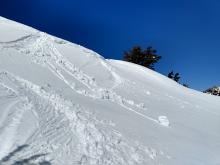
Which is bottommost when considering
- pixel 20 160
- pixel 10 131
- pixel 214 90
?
pixel 20 160

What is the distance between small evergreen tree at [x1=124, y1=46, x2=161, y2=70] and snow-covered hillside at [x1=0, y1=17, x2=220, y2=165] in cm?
2494

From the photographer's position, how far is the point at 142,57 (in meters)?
39.1

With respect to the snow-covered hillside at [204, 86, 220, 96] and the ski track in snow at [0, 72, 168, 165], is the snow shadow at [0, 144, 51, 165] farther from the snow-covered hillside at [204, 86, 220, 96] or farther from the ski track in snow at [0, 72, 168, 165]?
the snow-covered hillside at [204, 86, 220, 96]

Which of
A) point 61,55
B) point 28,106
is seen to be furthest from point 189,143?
point 61,55

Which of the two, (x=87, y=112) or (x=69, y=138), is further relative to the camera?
(x=87, y=112)

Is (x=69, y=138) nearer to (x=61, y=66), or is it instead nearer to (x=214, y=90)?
(x=61, y=66)

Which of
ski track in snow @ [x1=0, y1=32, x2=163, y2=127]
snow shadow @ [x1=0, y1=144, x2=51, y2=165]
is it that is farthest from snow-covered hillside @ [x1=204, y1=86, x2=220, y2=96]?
snow shadow @ [x1=0, y1=144, x2=51, y2=165]

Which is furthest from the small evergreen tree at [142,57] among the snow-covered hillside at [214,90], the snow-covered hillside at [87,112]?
the snow-covered hillside at [87,112]

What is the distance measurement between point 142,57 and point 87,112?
32493 millimetres

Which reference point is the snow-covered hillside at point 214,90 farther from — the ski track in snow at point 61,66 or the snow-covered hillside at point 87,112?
the ski track in snow at point 61,66

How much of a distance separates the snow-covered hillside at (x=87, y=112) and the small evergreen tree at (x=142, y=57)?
2494 cm

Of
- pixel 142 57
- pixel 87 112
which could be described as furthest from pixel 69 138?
pixel 142 57

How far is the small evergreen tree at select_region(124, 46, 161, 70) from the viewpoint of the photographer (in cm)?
3891

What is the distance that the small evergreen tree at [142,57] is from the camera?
38.9 m
